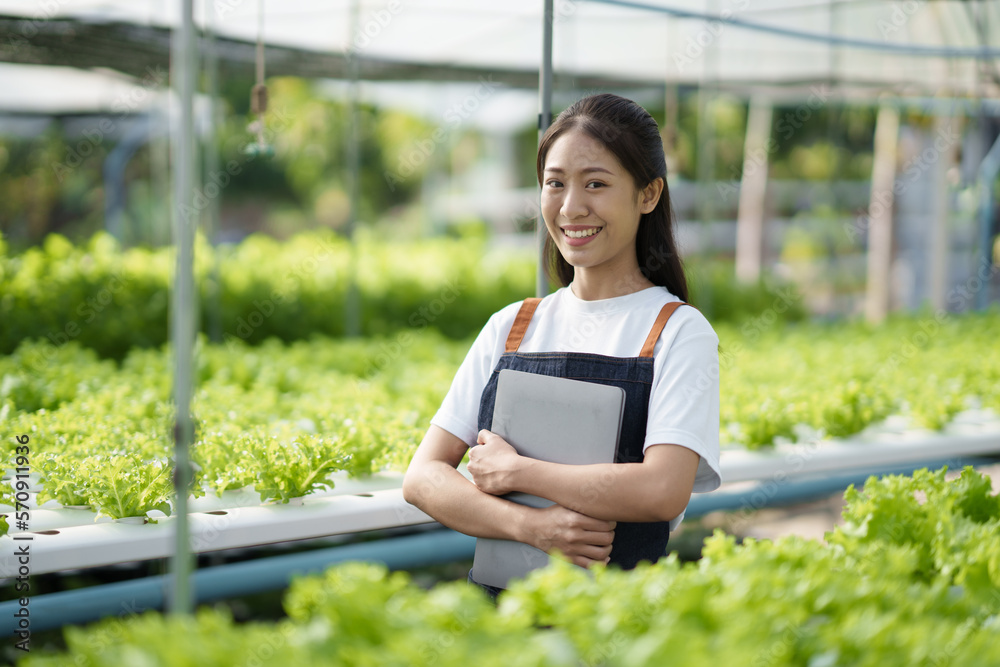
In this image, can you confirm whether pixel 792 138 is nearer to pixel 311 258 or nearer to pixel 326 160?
pixel 326 160

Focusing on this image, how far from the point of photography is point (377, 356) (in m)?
5.25

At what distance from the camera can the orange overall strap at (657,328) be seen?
183 centimetres

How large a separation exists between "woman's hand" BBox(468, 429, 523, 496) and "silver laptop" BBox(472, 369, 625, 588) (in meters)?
0.04

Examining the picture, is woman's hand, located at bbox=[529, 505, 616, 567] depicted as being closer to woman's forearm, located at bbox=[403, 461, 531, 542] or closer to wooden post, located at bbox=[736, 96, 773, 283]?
woman's forearm, located at bbox=[403, 461, 531, 542]

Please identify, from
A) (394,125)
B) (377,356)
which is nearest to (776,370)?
(377,356)

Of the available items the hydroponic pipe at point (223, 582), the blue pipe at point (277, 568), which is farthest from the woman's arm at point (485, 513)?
the hydroponic pipe at point (223, 582)

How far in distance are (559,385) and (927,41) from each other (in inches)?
315

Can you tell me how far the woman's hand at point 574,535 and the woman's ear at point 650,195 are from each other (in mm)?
735

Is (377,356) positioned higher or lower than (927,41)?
lower

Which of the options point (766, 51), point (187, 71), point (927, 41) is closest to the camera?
point (187, 71)

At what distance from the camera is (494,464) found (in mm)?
1824

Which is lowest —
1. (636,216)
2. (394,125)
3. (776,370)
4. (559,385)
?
(776,370)

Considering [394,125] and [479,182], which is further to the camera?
[479,182]

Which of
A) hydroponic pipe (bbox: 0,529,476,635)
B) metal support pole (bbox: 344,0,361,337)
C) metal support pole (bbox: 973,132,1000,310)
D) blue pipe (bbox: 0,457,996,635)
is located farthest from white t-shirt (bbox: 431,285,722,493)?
metal support pole (bbox: 973,132,1000,310)
